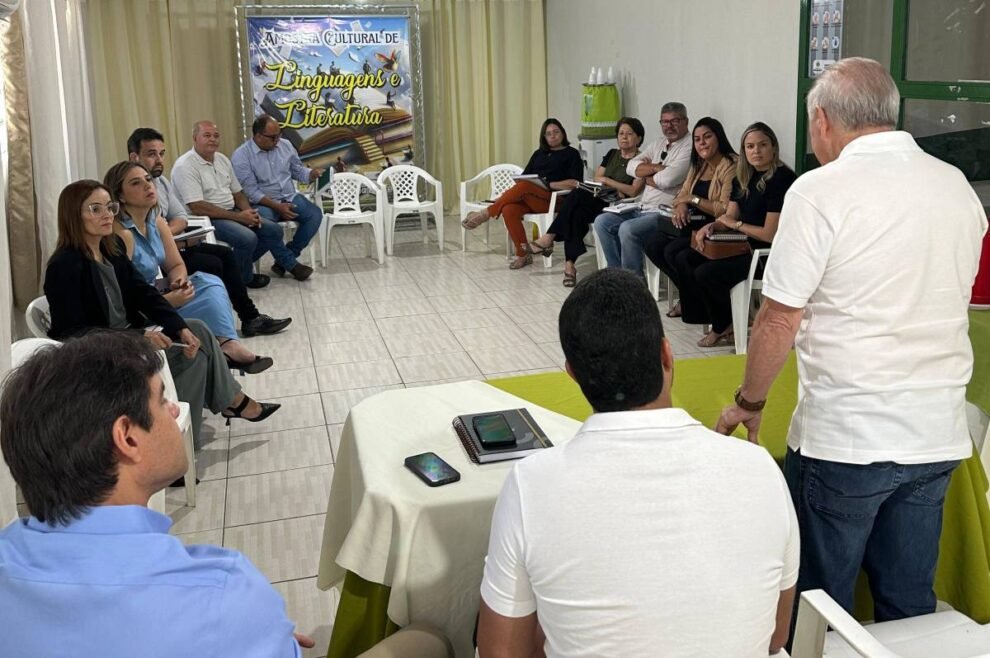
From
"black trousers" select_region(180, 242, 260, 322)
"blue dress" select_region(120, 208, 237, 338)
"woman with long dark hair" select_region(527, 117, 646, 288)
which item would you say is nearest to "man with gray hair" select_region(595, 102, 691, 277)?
"woman with long dark hair" select_region(527, 117, 646, 288)

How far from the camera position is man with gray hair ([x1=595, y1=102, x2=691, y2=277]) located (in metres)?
6.15

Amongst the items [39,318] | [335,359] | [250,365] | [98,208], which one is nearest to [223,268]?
[335,359]

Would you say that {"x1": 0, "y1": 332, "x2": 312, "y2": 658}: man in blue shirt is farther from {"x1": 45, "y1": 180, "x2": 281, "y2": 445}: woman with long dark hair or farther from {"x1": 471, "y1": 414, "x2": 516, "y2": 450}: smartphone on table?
{"x1": 45, "y1": 180, "x2": 281, "y2": 445}: woman with long dark hair

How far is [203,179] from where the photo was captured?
6480mm

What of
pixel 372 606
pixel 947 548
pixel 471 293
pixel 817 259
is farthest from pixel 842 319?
pixel 471 293

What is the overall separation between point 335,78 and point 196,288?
5247 millimetres

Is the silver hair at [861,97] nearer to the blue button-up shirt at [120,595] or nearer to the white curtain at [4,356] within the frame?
the blue button-up shirt at [120,595]

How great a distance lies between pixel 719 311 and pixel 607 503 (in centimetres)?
404

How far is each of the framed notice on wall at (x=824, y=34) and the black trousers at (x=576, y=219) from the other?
2063 mm

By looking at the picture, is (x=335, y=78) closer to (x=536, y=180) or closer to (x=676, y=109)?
(x=536, y=180)

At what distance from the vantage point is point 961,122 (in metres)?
4.31

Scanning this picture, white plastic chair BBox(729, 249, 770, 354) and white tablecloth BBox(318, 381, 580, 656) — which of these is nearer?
white tablecloth BBox(318, 381, 580, 656)

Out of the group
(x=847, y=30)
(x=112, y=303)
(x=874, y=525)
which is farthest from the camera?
(x=847, y=30)

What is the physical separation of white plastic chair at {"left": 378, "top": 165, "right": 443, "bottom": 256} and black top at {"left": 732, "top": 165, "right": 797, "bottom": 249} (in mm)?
3413
